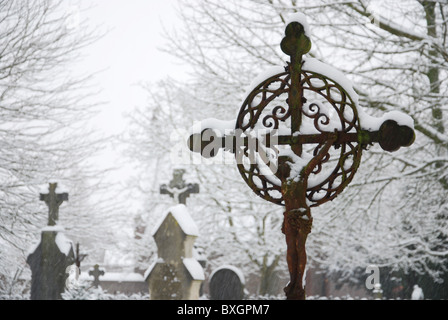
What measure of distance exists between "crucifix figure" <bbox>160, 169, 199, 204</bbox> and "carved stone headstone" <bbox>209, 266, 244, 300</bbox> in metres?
1.76

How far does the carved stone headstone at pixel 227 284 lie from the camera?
8.84 meters

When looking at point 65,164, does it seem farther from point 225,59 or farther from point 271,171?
point 271,171

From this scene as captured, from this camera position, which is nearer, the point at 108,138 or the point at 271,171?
the point at 271,171

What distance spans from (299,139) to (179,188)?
6.09 m

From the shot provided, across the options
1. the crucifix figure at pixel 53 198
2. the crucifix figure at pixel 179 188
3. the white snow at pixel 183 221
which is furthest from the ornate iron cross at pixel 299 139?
the crucifix figure at pixel 179 188

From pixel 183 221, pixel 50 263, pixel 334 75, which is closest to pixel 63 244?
pixel 50 263

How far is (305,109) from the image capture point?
276 centimetres

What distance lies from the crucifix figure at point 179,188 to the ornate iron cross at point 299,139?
577 cm

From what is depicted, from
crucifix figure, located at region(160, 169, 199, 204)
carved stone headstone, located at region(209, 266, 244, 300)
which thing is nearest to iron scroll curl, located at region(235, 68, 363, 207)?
crucifix figure, located at region(160, 169, 199, 204)

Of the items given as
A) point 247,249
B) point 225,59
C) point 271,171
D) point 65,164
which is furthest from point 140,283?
point 271,171

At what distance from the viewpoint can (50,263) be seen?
24.2 ft
